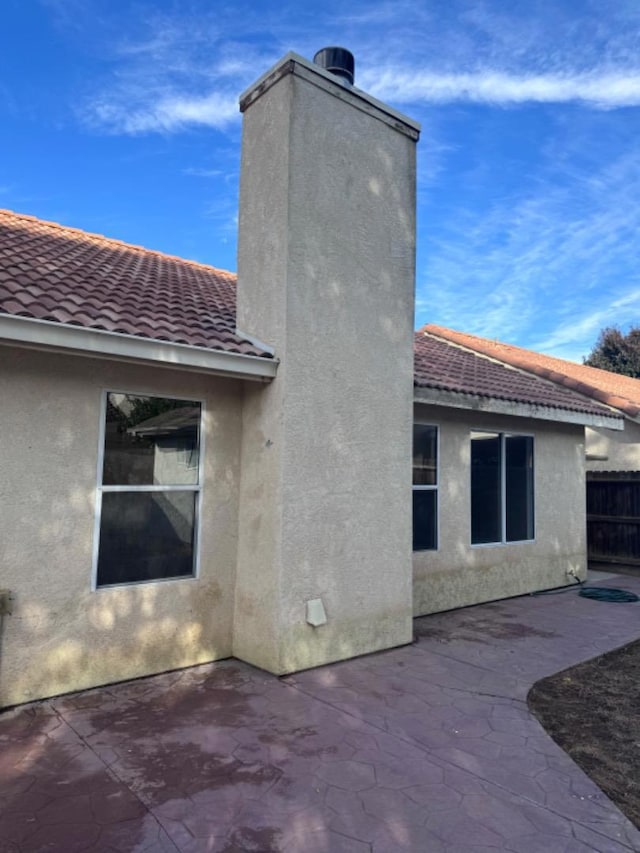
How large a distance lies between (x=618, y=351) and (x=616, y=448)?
740 inches

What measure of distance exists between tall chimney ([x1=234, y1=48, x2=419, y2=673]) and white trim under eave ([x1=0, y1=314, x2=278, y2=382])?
1.19 feet

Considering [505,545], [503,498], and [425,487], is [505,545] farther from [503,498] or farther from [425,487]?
[425,487]

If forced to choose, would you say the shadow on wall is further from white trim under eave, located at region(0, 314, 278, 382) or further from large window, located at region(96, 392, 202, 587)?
white trim under eave, located at region(0, 314, 278, 382)

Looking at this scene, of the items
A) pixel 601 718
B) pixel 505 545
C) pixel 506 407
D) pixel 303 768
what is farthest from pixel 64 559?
pixel 505 545

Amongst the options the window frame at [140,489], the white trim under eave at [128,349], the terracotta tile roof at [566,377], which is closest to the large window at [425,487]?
the white trim under eave at [128,349]

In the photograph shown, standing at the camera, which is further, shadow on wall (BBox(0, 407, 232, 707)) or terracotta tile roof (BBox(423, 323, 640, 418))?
terracotta tile roof (BBox(423, 323, 640, 418))

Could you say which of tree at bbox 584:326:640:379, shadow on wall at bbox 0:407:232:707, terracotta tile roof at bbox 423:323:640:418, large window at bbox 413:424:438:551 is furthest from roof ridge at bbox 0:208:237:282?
tree at bbox 584:326:640:379

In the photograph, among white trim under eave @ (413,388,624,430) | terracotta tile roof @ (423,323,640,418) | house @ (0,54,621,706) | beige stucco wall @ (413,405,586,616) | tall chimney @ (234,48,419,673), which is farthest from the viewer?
terracotta tile roof @ (423,323,640,418)

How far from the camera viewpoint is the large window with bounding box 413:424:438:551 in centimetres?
802

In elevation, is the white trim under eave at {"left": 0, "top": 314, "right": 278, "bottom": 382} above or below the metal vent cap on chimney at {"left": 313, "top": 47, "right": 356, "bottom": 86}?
below

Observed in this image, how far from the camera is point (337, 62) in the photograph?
662 centimetres

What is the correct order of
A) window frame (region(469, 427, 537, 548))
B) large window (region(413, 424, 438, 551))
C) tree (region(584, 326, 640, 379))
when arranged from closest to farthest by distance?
large window (region(413, 424, 438, 551)) < window frame (region(469, 427, 537, 548)) < tree (region(584, 326, 640, 379))

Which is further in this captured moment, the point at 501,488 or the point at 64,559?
the point at 501,488

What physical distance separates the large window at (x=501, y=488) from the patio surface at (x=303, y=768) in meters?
3.30
